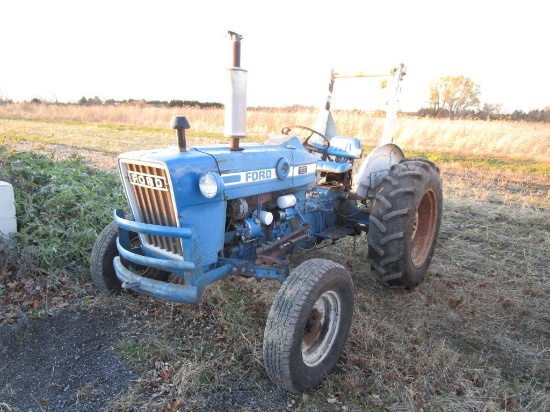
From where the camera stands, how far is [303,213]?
3668mm

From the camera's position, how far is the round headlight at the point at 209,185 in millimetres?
2455

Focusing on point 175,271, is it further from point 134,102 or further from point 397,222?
point 134,102

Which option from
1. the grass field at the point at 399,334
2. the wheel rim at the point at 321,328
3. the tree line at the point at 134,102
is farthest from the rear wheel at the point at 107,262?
the tree line at the point at 134,102

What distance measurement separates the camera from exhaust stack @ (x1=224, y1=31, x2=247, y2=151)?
255cm

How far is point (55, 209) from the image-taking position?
426cm

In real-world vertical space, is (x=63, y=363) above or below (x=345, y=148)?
below

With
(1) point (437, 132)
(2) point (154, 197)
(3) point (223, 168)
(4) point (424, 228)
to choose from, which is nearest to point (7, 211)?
(2) point (154, 197)

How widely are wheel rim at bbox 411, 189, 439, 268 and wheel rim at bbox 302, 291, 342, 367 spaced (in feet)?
5.42

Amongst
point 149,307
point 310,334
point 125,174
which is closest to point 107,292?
point 149,307

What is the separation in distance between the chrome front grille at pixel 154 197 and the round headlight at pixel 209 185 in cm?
20

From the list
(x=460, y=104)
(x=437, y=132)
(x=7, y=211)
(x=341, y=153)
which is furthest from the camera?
(x=460, y=104)

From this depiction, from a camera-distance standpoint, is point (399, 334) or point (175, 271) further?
point (399, 334)

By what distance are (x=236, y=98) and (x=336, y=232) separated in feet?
6.37

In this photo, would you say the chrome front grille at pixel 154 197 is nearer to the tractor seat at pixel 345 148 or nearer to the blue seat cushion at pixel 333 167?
the blue seat cushion at pixel 333 167
